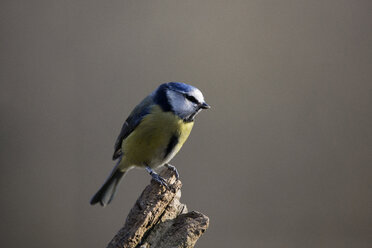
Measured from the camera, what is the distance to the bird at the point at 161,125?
41.4 inches

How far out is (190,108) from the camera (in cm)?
105

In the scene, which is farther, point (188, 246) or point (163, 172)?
point (163, 172)

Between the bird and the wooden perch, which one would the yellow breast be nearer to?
the bird

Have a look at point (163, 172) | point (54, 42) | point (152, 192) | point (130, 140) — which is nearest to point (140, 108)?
point (130, 140)

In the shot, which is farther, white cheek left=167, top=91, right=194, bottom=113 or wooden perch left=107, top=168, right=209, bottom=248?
white cheek left=167, top=91, right=194, bottom=113

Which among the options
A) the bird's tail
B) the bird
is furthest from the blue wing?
the bird's tail

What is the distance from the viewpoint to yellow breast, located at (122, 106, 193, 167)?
1056mm

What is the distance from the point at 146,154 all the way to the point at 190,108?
187mm

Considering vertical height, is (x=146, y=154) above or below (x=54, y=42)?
below

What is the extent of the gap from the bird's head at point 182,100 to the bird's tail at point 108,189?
0.30 metres

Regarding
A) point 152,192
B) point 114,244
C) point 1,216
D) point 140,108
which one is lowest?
point 1,216

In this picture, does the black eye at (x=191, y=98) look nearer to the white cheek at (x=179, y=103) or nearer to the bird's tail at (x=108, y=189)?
the white cheek at (x=179, y=103)

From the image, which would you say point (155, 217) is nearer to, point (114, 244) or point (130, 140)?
point (114, 244)

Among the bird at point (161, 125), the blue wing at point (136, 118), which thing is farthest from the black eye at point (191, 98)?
the blue wing at point (136, 118)
